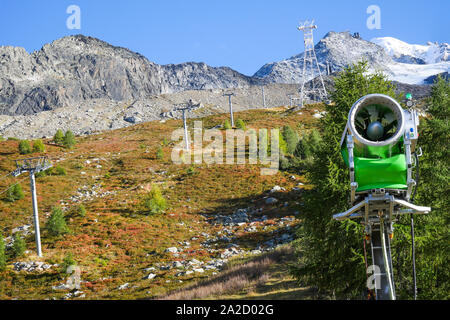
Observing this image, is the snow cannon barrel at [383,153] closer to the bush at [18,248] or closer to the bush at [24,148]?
the bush at [18,248]

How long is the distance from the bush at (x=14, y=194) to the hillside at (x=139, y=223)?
1.76ft

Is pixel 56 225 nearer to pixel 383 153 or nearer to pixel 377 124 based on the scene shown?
pixel 377 124

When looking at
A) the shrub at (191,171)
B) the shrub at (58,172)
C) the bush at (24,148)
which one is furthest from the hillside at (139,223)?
the bush at (24,148)

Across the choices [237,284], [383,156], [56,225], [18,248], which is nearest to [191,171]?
[56,225]

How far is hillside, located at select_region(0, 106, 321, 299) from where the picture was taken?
2184 cm

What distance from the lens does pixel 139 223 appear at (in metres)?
31.9

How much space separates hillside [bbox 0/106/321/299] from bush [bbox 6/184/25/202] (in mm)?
535

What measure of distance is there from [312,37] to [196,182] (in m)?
40.3

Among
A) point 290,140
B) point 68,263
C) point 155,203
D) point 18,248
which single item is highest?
point 290,140

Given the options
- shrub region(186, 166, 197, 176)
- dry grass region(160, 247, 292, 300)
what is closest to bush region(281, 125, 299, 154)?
shrub region(186, 166, 197, 176)

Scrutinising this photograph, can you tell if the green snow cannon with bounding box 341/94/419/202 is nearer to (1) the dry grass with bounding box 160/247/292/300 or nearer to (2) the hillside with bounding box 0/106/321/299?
(2) the hillside with bounding box 0/106/321/299

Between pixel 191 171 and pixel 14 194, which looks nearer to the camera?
pixel 14 194

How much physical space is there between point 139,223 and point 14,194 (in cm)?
1327

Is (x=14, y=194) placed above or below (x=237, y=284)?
above
